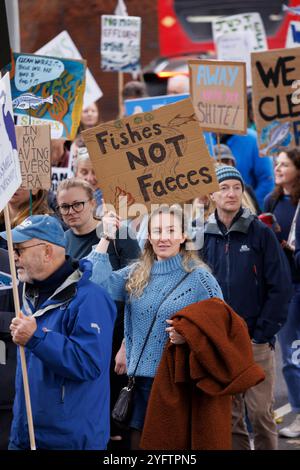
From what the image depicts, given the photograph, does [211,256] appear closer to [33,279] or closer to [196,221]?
[196,221]

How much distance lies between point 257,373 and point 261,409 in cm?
152

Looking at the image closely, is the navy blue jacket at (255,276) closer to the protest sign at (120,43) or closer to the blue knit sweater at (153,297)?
the blue knit sweater at (153,297)

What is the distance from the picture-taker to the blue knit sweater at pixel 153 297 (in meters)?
5.66

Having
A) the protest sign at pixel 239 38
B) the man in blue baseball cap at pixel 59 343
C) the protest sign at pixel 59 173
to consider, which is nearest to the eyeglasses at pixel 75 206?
the man in blue baseball cap at pixel 59 343

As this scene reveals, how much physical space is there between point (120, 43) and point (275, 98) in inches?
190

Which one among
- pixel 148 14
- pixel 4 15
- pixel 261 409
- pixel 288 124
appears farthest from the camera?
pixel 148 14

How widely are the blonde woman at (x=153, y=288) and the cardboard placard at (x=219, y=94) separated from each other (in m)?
2.61

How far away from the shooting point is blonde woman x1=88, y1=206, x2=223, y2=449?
5664 millimetres

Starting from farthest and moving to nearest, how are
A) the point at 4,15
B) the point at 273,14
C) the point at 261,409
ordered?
the point at 273,14, the point at 261,409, the point at 4,15

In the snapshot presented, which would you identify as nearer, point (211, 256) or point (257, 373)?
point (257, 373)

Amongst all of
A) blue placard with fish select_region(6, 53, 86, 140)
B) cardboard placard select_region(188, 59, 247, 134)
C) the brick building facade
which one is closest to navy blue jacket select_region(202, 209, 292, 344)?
cardboard placard select_region(188, 59, 247, 134)

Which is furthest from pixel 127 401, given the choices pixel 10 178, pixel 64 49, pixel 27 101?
pixel 64 49

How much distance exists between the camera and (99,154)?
6414 mm

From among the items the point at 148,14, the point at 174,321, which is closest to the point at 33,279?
the point at 174,321
